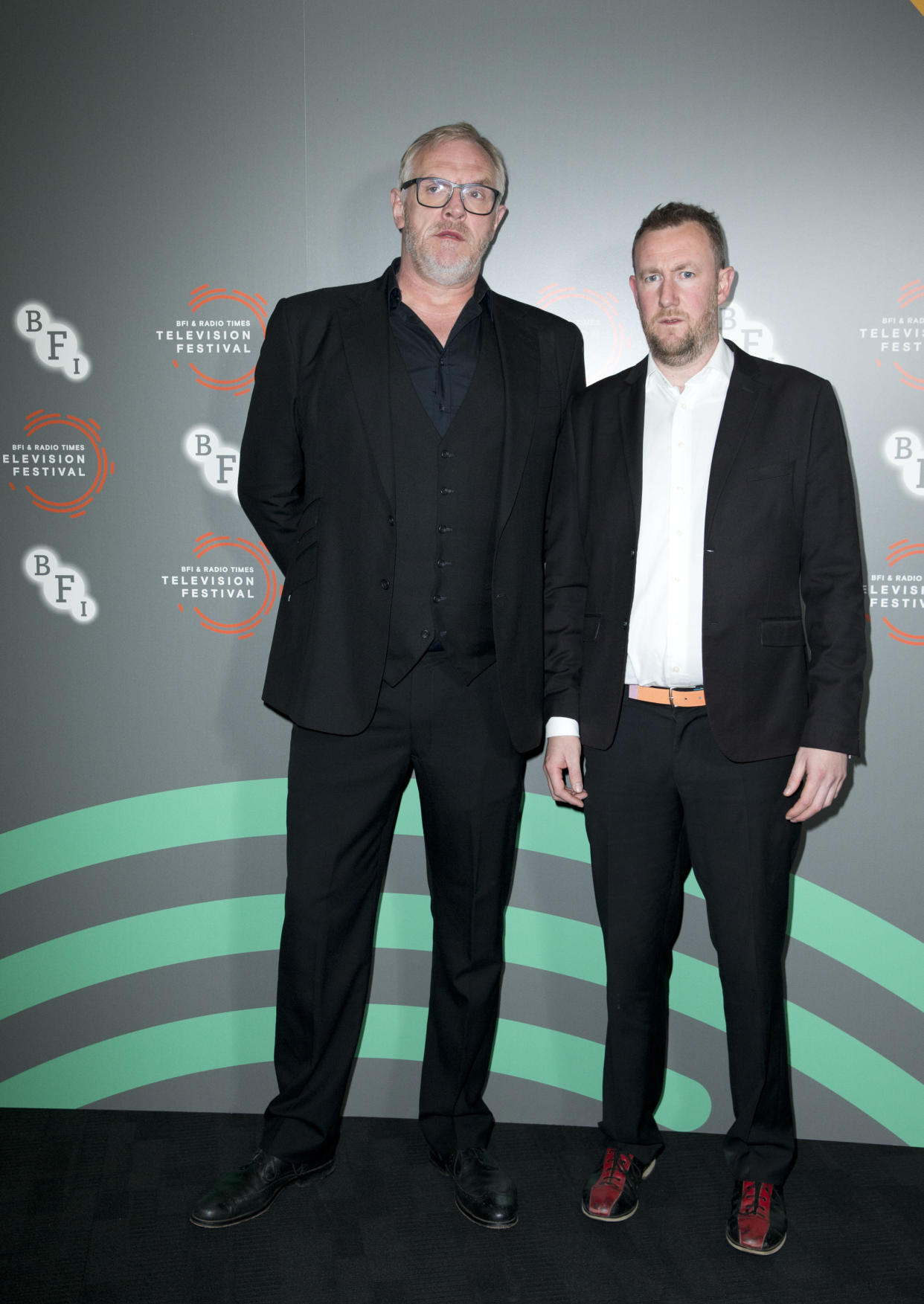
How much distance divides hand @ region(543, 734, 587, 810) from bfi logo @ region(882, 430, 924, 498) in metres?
1.06

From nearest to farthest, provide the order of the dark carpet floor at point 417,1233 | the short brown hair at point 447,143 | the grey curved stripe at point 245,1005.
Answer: the dark carpet floor at point 417,1233
the short brown hair at point 447,143
the grey curved stripe at point 245,1005

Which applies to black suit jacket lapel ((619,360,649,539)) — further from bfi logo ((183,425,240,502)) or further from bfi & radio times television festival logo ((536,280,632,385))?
bfi logo ((183,425,240,502))

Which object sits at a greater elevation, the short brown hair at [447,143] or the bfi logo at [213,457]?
the short brown hair at [447,143]

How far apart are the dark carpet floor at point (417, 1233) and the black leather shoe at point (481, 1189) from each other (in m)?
0.03

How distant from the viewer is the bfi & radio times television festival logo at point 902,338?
2416 mm

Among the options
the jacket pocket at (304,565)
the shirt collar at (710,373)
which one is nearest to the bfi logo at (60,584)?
the jacket pocket at (304,565)

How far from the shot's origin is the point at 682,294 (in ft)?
6.96

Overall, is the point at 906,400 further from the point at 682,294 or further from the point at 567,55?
the point at 567,55

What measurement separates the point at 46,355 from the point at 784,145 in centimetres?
186

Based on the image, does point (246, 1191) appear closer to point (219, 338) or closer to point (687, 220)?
point (219, 338)

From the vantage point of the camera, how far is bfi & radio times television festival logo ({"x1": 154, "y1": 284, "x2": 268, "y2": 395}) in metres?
2.49

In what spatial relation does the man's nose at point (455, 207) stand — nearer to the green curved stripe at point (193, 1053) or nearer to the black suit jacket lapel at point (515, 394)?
the black suit jacket lapel at point (515, 394)

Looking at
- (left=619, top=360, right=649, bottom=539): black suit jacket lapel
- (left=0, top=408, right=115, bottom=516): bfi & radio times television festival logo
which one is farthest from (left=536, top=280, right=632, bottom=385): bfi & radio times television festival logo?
(left=0, top=408, right=115, bottom=516): bfi & radio times television festival logo

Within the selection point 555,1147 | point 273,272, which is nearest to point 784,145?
point 273,272
